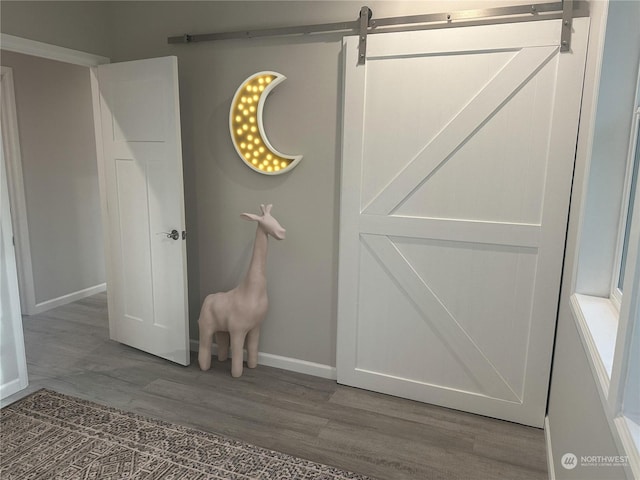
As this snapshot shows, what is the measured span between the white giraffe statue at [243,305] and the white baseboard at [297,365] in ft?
0.78

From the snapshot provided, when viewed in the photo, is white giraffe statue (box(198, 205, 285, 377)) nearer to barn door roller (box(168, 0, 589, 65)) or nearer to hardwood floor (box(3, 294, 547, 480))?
hardwood floor (box(3, 294, 547, 480))

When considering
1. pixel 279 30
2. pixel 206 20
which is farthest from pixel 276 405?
pixel 206 20

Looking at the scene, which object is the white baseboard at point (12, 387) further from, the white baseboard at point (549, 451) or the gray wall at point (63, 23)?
the white baseboard at point (549, 451)

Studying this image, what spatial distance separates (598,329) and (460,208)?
3.55ft

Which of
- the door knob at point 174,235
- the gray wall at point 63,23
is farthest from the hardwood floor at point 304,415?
the gray wall at point 63,23

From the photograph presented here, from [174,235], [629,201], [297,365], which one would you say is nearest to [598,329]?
[629,201]

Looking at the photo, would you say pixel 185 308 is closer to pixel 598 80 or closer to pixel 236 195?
pixel 236 195

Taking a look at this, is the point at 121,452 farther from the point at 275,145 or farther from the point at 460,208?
the point at 460,208

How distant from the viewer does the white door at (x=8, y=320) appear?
9.26ft

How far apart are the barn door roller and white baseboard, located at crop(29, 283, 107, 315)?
9.86ft

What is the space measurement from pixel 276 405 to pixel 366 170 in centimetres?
152

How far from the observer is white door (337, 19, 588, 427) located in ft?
7.79

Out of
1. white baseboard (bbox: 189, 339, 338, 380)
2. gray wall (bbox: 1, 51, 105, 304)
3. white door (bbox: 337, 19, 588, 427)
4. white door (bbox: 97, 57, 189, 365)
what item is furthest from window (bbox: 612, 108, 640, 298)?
gray wall (bbox: 1, 51, 105, 304)

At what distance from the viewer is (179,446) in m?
2.40
